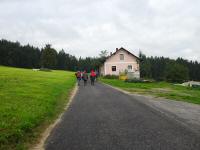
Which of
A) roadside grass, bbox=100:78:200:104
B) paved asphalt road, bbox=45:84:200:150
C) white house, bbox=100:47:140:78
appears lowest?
roadside grass, bbox=100:78:200:104

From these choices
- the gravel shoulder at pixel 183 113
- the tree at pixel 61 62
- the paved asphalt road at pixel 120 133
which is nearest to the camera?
the paved asphalt road at pixel 120 133

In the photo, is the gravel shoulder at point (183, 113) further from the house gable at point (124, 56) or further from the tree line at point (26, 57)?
the tree line at point (26, 57)

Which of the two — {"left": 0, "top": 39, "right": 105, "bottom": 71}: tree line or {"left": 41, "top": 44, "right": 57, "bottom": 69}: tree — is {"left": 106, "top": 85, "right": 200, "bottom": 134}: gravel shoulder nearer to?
{"left": 0, "top": 39, "right": 105, "bottom": 71}: tree line

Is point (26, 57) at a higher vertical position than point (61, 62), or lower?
higher

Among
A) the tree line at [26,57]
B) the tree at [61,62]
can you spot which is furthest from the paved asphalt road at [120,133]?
the tree at [61,62]

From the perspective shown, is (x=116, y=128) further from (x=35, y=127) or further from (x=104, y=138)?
(x=35, y=127)

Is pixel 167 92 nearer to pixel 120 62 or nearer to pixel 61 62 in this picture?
pixel 120 62

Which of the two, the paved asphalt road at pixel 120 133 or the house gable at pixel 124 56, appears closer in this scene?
the paved asphalt road at pixel 120 133

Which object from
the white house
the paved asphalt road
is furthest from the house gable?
the paved asphalt road

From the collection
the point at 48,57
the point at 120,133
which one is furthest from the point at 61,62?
the point at 120,133

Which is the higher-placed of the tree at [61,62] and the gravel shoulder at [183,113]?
the tree at [61,62]

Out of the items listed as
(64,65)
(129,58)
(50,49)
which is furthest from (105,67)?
(64,65)

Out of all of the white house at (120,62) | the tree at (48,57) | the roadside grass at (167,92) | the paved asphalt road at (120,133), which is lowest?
the roadside grass at (167,92)

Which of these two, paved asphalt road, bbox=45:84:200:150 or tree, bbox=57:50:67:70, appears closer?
paved asphalt road, bbox=45:84:200:150
